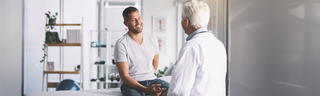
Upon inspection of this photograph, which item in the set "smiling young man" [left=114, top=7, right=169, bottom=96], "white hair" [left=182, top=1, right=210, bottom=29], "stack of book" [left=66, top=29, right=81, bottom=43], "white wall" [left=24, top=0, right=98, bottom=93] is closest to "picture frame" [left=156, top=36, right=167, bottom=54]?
"white wall" [left=24, top=0, right=98, bottom=93]

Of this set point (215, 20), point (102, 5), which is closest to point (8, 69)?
point (102, 5)

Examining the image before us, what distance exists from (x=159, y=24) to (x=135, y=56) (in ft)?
11.7

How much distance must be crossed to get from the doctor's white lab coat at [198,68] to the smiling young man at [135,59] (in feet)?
1.48

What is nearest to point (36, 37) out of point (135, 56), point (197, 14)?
point (135, 56)

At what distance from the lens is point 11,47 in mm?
3488

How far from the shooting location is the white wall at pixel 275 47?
4.67ft

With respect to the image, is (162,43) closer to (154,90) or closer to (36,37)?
(36,37)

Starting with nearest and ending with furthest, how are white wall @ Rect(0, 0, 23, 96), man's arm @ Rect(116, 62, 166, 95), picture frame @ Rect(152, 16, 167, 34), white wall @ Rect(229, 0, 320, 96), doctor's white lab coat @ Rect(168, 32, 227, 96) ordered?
doctor's white lab coat @ Rect(168, 32, 227, 96) < white wall @ Rect(229, 0, 320, 96) < man's arm @ Rect(116, 62, 166, 95) < white wall @ Rect(0, 0, 23, 96) < picture frame @ Rect(152, 16, 167, 34)

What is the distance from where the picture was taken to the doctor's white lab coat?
3.49ft

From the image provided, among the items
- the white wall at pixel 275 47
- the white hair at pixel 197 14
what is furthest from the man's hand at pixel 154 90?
the white wall at pixel 275 47

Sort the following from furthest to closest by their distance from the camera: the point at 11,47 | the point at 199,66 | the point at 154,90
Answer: the point at 11,47, the point at 154,90, the point at 199,66

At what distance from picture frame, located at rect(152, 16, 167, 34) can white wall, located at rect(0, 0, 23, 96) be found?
2611mm

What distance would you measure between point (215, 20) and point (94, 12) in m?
3.32

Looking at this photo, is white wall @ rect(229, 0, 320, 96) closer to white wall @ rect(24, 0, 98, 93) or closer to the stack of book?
the stack of book
